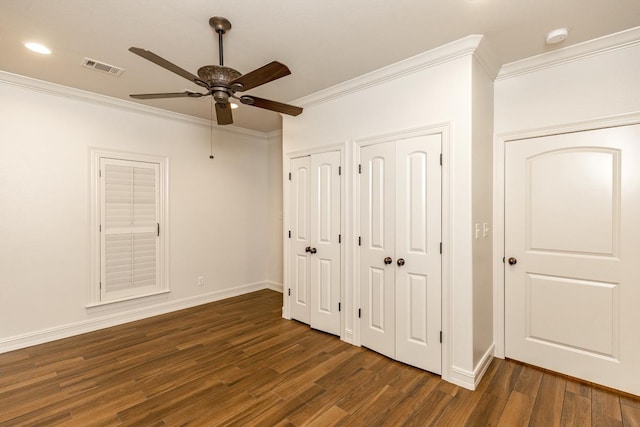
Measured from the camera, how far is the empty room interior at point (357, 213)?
2.10 m

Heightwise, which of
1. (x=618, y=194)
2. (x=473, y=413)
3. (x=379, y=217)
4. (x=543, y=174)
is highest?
(x=543, y=174)

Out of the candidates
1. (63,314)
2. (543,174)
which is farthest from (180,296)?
(543,174)

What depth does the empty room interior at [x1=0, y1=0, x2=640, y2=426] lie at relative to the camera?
6.89ft

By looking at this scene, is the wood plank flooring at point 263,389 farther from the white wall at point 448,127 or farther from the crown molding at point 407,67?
the crown molding at point 407,67

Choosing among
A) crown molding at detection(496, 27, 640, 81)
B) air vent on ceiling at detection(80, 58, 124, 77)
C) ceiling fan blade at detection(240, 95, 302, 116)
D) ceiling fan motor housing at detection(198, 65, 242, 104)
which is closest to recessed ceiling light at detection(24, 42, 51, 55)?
air vent on ceiling at detection(80, 58, 124, 77)

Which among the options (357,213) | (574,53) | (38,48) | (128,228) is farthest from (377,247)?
(38,48)

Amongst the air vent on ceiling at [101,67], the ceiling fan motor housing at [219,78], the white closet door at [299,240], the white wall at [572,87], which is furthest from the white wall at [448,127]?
the air vent on ceiling at [101,67]

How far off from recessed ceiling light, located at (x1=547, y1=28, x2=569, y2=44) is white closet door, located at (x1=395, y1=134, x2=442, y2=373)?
1.03 m

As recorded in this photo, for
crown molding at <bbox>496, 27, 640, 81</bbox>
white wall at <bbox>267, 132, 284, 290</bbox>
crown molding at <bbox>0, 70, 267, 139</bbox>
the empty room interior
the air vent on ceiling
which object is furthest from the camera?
white wall at <bbox>267, 132, 284, 290</bbox>

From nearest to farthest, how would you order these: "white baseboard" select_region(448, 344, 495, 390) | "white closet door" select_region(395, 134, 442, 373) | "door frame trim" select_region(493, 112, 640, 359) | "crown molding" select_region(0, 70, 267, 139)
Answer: "white baseboard" select_region(448, 344, 495, 390) → "white closet door" select_region(395, 134, 442, 373) → "door frame trim" select_region(493, 112, 640, 359) → "crown molding" select_region(0, 70, 267, 139)

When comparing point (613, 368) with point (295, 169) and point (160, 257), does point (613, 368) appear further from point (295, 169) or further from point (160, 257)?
point (160, 257)

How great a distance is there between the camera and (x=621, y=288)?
90.8 inches

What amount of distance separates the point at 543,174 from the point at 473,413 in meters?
2.03

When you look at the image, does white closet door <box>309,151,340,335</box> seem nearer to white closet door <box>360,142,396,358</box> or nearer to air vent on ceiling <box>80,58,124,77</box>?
white closet door <box>360,142,396,358</box>
